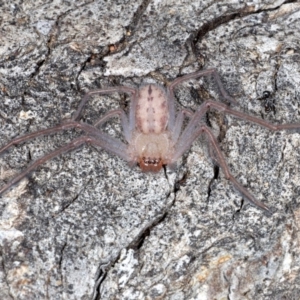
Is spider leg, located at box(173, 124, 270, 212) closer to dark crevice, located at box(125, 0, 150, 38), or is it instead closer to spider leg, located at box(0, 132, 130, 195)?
spider leg, located at box(0, 132, 130, 195)

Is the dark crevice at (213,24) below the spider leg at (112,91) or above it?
above

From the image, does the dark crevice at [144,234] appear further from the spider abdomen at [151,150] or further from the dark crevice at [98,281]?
the spider abdomen at [151,150]

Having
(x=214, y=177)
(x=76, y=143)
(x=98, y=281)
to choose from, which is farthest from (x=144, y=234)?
(x=76, y=143)

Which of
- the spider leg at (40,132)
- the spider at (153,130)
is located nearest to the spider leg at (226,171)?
the spider at (153,130)

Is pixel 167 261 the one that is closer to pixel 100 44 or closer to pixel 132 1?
pixel 100 44

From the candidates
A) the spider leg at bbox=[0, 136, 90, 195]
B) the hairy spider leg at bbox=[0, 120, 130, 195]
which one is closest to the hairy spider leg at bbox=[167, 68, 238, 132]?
the hairy spider leg at bbox=[0, 120, 130, 195]

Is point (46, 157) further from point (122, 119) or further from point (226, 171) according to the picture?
point (226, 171)
